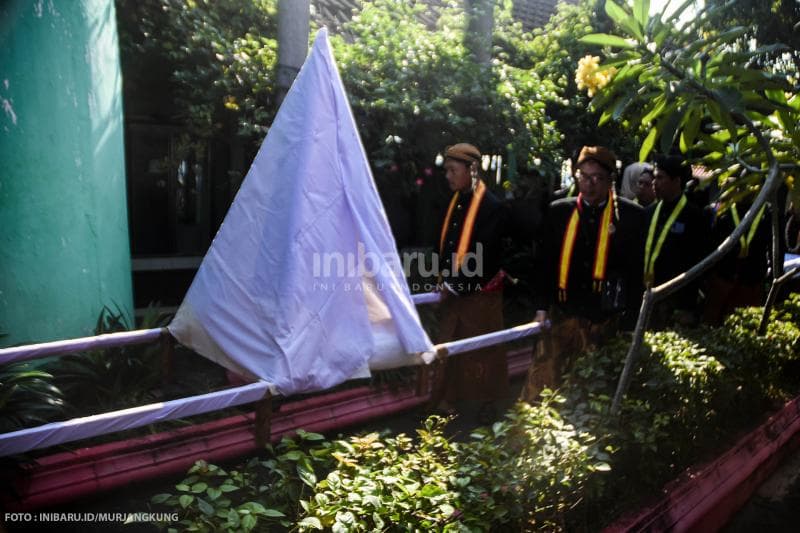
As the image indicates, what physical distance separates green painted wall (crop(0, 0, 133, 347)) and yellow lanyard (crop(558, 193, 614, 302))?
122 inches

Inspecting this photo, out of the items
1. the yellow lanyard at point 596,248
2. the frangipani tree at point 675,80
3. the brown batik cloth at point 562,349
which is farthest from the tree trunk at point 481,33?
the frangipani tree at point 675,80

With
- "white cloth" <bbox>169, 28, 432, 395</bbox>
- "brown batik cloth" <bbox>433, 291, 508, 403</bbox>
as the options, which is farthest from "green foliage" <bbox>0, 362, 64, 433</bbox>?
"brown batik cloth" <bbox>433, 291, 508, 403</bbox>

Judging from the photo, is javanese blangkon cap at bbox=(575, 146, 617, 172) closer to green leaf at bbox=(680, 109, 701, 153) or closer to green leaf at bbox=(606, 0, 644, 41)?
green leaf at bbox=(680, 109, 701, 153)

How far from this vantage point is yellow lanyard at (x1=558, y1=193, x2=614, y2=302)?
4.32m

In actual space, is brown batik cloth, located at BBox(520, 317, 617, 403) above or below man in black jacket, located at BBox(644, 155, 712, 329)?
below

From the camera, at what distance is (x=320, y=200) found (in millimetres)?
4156

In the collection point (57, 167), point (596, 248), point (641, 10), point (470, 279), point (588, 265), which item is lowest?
point (470, 279)

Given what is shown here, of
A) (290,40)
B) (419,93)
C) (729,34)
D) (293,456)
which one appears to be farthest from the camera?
(419,93)

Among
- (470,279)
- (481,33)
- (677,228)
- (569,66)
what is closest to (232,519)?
(470,279)

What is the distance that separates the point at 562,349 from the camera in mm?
4566

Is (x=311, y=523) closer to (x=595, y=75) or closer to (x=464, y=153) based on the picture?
(x=595, y=75)

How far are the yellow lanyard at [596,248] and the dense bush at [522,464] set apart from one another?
49 cm

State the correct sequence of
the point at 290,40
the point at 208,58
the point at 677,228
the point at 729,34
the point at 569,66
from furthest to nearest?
the point at 569,66 → the point at 208,58 → the point at 677,228 → the point at 290,40 → the point at 729,34

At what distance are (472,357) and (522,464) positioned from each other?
260 centimetres
